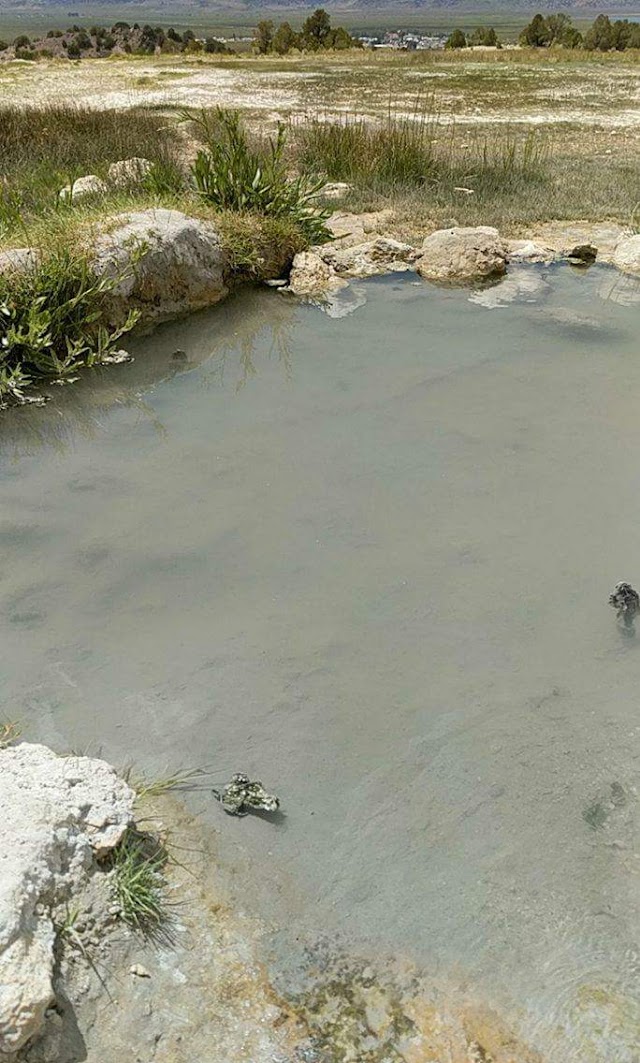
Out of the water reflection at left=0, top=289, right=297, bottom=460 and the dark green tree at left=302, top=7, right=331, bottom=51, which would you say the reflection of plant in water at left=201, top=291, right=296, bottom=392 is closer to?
the water reflection at left=0, top=289, right=297, bottom=460

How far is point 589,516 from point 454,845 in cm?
227

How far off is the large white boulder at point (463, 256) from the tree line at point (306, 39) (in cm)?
2986

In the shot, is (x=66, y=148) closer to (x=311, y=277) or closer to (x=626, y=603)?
(x=311, y=277)

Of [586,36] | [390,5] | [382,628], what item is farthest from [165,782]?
[390,5]

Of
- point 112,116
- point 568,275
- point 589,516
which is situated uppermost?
point 112,116

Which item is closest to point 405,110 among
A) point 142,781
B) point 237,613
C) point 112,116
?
point 112,116

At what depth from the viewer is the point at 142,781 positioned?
3.16m

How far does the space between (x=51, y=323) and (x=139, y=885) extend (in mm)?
4879

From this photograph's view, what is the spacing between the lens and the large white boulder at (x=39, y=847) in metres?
2.16

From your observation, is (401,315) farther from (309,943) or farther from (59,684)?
(309,943)

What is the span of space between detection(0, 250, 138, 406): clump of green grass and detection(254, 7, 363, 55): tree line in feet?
104

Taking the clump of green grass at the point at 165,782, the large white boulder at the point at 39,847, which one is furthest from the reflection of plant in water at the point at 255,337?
the large white boulder at the point at 39,847

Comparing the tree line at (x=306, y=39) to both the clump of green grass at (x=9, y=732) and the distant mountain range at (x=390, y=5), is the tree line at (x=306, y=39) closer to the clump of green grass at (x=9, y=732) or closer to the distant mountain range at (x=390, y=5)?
the clump of green grass at (x=9, y=732)

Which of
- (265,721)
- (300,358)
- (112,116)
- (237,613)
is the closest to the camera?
(265,721)
